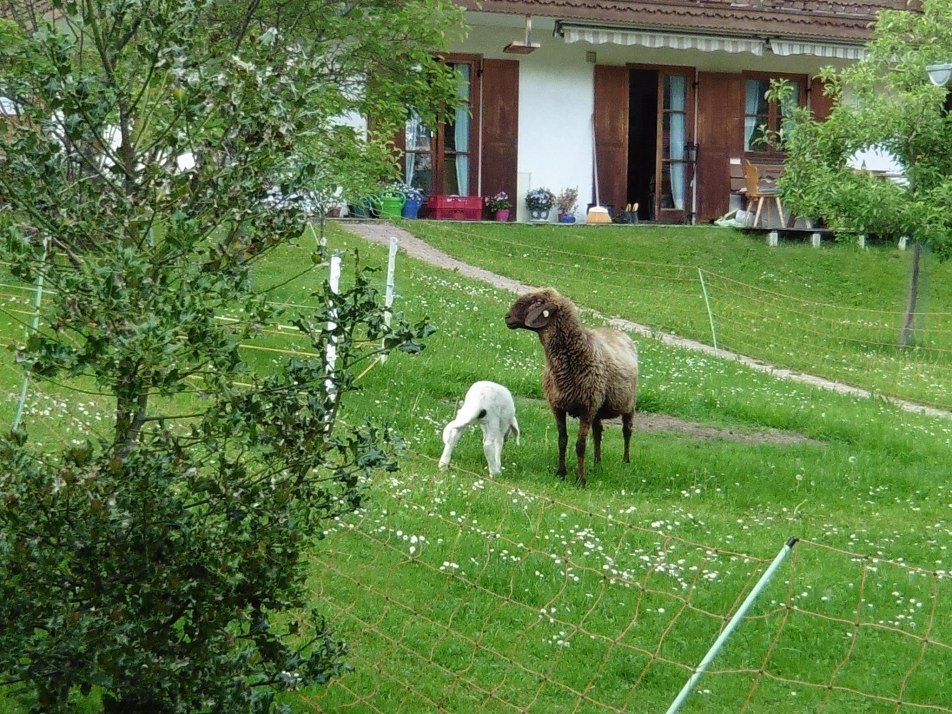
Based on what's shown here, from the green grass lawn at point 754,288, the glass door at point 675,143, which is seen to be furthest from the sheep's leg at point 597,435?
the glass door at point 675,143

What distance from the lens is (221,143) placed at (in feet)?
16.3

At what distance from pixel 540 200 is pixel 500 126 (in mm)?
1707

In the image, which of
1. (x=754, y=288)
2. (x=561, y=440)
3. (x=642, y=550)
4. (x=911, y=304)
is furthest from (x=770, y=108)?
(x=642, y=550)

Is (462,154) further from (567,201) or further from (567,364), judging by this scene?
(567,364)

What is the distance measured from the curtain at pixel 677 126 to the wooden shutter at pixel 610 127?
1.20 m

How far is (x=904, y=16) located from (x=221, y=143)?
676 inches

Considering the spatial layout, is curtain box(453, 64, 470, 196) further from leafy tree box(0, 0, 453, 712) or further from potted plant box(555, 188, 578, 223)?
leafy tree box(0, 0, 453, 712)

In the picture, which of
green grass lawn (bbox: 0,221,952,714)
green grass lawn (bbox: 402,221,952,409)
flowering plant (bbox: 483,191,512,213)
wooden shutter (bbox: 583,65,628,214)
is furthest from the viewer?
wooden shutter (bbox: 583,65,628,214)

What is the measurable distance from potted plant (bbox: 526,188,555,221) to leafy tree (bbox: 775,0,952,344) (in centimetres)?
642

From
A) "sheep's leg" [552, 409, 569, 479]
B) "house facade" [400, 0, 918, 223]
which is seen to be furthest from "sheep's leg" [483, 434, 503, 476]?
"house facade" [400, 0, 918, 223]

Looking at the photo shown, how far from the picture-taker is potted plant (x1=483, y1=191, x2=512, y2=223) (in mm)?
25406

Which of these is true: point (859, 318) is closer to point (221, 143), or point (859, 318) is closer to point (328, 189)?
point (328, 189)

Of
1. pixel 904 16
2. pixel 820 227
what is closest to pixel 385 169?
pixel 904 16

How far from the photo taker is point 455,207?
25219 millimetres
